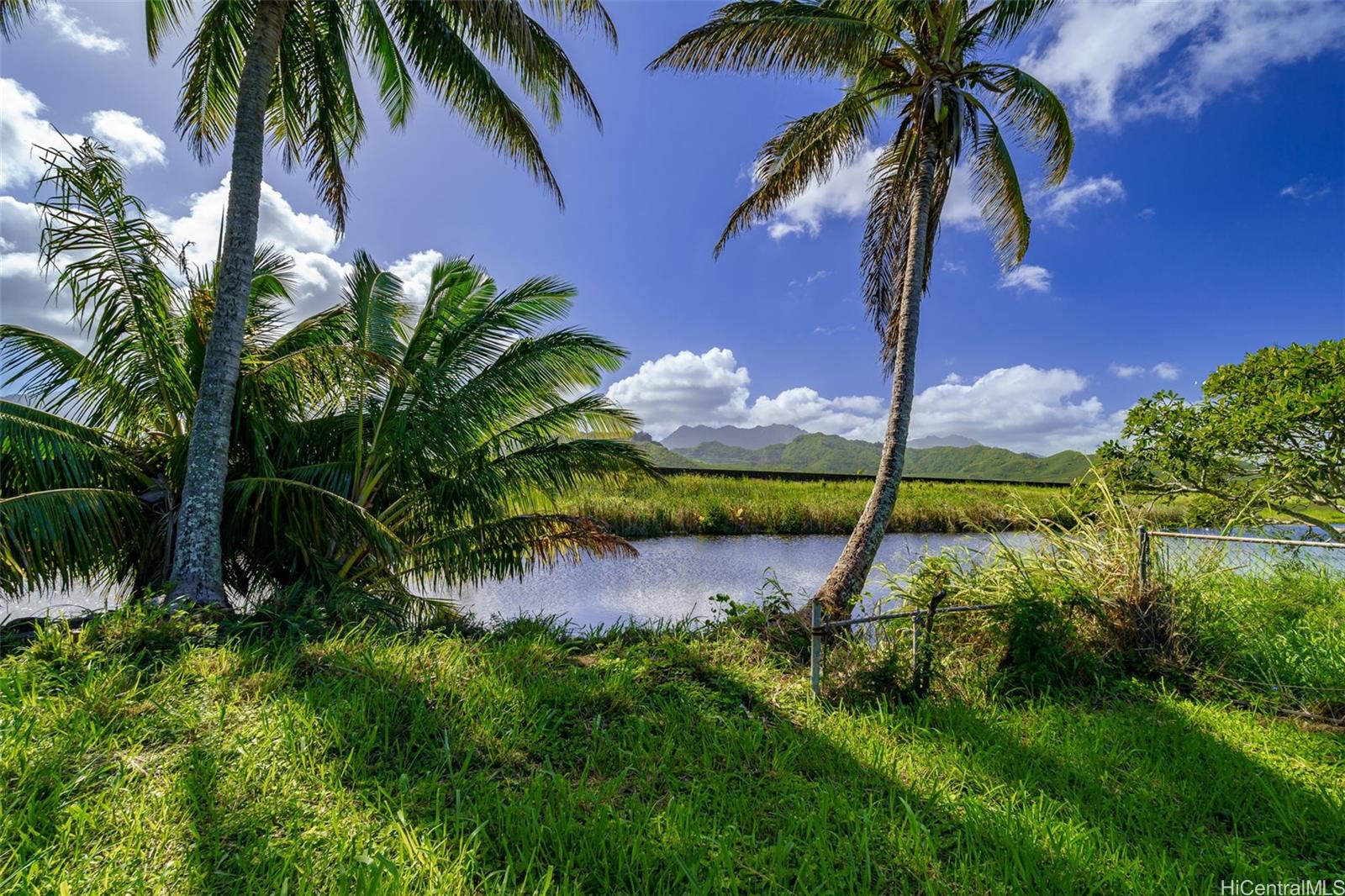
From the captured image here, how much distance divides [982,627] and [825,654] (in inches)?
51.6

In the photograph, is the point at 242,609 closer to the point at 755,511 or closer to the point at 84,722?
the point at 84,722

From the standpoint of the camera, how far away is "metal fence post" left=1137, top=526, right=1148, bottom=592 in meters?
4.45

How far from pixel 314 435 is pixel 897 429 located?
21.5 feet

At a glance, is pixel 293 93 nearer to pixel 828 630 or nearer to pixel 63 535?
pixel 63 535

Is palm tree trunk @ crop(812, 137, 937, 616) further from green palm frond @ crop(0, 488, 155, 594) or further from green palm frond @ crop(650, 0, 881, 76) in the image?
green palm frond @ crop(0, 488, 155, 594)

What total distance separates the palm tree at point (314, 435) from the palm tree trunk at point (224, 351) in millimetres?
350

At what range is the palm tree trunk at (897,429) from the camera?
19.7 ft

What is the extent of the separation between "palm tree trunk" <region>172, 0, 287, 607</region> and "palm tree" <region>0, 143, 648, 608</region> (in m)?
0.35

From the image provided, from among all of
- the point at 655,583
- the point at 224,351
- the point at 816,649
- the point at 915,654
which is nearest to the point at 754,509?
the point at 655,583

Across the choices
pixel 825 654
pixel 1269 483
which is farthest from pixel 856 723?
pixel 1269 483

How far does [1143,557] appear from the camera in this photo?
4453 mm

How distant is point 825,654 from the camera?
4.42 m

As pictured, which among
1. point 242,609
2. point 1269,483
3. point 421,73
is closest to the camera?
point 242,609

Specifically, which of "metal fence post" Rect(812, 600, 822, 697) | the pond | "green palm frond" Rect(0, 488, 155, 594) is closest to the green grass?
"metal fence post" Rect(812, 600, 822, 697)
